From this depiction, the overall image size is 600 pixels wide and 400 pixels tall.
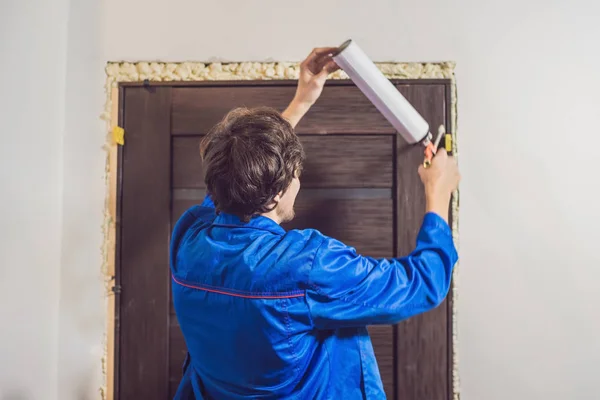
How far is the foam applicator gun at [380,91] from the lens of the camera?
868 mm

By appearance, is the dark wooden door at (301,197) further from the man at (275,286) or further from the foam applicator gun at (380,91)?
the man at (275,286)

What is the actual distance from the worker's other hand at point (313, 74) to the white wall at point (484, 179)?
209 mm

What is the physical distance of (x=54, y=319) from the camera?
1201 millimetres

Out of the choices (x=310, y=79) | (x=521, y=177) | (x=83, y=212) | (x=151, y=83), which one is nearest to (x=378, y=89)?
(x=310, y=79)

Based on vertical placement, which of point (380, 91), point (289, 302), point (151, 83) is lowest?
point (289, 302)

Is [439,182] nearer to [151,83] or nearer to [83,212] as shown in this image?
[151,83]

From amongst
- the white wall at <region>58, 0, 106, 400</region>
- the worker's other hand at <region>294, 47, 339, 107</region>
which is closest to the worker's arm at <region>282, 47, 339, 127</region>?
the worker's other hand at <region>294, 47, 339, 107</region>

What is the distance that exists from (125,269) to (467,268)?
3.22ft

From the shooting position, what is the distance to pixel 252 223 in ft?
2.30

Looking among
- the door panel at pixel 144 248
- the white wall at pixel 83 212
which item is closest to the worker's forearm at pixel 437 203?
the door panel at pixel 144 248

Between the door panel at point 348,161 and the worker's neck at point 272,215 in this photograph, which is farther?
the door panel at point 348,161

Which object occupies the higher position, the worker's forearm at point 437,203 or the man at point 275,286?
the worker's forearm at point 437,203

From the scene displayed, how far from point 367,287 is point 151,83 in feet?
2.99

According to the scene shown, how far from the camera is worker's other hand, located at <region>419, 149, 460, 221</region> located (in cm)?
82
